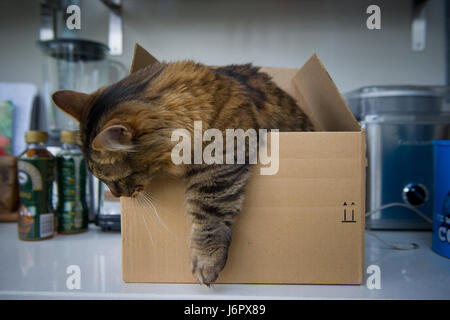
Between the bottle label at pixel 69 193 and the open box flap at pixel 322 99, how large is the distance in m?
0.82

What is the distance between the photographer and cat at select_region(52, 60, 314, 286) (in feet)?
2.11

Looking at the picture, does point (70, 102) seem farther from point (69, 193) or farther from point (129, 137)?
point (69, 193)

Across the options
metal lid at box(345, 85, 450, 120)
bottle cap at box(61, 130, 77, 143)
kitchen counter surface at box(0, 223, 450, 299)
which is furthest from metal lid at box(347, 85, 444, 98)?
bottle cap at box(61, 130, 77, 143)

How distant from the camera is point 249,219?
2.23 feet

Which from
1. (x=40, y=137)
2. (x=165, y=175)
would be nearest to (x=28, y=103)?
(x=40, y=137)

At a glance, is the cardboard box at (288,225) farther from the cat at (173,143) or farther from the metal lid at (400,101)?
the metal lid at (400,101)

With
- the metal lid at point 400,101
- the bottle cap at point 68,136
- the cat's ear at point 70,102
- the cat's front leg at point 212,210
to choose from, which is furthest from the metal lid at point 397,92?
the bottle cap at point 68,136

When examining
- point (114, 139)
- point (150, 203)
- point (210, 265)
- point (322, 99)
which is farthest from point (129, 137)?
point (322, 99)

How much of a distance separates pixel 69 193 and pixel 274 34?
104 cm

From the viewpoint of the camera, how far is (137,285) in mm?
681

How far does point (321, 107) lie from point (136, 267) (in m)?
0.68

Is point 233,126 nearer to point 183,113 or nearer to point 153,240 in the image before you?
point 183,113

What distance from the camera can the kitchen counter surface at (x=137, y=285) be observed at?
63 cm
